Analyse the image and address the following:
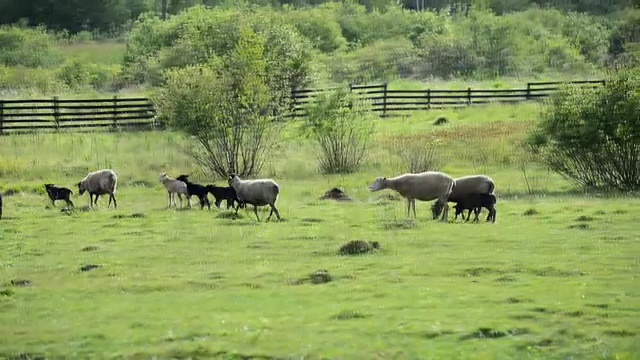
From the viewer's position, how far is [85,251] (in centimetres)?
2538

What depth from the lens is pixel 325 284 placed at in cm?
2086

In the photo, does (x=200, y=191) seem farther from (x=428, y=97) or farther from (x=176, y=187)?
(x=428, y=97)

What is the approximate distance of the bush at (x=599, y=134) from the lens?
119ft

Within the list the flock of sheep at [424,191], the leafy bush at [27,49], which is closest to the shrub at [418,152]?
the flock of sheep at [424,191]

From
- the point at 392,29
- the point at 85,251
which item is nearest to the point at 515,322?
the point at 85,251

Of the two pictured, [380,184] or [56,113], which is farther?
[56,113]

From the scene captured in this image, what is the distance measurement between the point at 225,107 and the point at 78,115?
1819 centimetres

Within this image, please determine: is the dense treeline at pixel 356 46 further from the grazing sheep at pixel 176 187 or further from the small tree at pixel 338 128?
the grazing sheep at pixel 176 187

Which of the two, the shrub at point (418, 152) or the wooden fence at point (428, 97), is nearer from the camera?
the shrub at point (418, 152)

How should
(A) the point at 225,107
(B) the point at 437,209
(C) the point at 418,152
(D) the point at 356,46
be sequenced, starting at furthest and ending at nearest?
1. (D) the point at 356,46
2. (A) the point at 225,107
3. (C) the point at 418,152
4. (B) the point at 437,209

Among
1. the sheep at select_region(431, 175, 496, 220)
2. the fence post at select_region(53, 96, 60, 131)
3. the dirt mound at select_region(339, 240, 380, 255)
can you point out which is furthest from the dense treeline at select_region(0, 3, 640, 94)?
the dirt mound at select_region(339, 240, 380, 255)

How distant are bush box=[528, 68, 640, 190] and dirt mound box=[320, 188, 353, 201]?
690 centimetres

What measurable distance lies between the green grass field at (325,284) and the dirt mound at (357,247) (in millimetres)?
381

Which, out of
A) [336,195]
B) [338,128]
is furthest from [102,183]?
[338,128]
